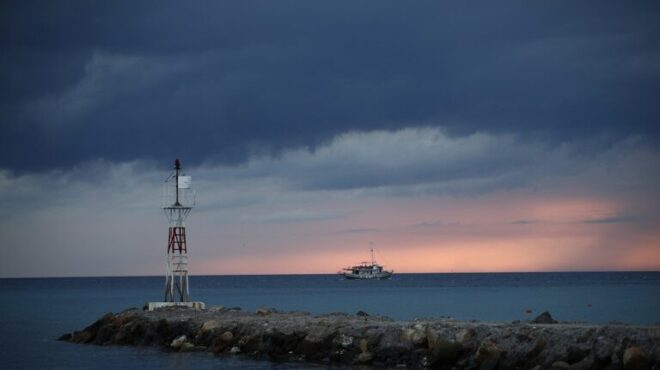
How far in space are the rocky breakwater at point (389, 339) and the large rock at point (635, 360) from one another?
33mm

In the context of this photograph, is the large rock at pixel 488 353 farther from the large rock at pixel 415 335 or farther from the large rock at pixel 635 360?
the large rock at pixel 635 360

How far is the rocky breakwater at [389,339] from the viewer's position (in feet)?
105

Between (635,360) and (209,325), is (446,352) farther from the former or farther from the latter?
(209,325)

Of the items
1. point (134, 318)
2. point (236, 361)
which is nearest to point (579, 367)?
point (236, 361)

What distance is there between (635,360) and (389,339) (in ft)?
37.8

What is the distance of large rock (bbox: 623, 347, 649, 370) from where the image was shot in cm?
2997

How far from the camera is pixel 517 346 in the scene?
34.0 m

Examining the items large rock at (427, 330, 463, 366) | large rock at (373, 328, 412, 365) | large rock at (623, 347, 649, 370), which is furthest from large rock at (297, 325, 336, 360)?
large rock at (623, 347, 649, 370)

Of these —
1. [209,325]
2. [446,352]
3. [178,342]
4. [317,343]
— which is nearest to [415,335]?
[446,352]

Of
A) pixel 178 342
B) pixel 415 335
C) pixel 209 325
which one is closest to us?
pixel 415 335

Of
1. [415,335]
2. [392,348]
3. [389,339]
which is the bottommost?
[392,348]

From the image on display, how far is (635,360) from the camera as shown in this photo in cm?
3003

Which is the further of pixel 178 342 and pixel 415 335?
pixel 178 342

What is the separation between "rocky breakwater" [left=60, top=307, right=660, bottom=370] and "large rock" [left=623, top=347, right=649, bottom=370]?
1.3 inches
